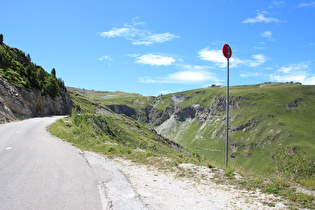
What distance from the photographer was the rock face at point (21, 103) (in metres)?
32.5

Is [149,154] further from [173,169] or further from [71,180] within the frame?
[71,180]

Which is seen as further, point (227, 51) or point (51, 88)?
point (51, 88)

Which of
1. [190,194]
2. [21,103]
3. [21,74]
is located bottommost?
[190,194]

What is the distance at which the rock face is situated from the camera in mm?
32500

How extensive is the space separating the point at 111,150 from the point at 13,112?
28951mm

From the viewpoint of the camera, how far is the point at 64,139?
18719 mm

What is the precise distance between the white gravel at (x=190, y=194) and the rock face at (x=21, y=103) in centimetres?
2915

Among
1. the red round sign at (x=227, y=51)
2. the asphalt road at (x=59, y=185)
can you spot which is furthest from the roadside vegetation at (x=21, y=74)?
the red round sign at (x=227, y=51)

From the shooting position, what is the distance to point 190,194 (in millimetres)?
7117

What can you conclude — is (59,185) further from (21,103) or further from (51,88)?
(51,88)

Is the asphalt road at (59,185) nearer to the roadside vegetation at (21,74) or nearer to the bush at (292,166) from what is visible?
the bush at (292,166)

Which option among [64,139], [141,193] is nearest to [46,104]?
[64,139]

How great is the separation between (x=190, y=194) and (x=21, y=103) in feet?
133

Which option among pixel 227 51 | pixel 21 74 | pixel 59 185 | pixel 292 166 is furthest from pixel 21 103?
pixel 292 166
